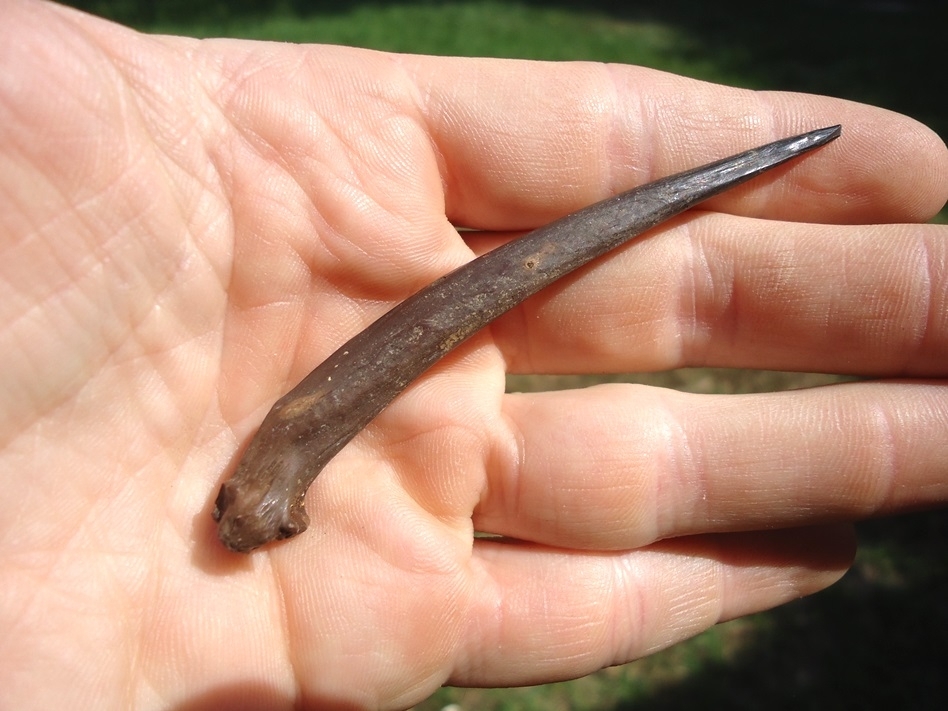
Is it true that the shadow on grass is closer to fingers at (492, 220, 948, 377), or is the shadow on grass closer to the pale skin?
the pale skin

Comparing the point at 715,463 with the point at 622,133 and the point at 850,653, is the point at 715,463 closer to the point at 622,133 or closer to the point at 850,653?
the point at 622,133

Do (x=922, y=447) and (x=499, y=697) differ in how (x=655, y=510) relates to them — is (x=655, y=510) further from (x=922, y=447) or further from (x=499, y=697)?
(x=499, y=697)

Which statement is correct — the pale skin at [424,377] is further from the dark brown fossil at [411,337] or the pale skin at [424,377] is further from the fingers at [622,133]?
the dark brown fossil at [411,337]

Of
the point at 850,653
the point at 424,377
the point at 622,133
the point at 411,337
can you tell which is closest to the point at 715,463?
the point at 424,377

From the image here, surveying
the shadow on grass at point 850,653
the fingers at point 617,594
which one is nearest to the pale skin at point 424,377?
the fingers at point 617,594

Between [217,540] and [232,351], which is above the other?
[232,351]

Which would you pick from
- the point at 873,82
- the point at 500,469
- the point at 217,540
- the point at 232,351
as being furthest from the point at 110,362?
the point at 873,82
